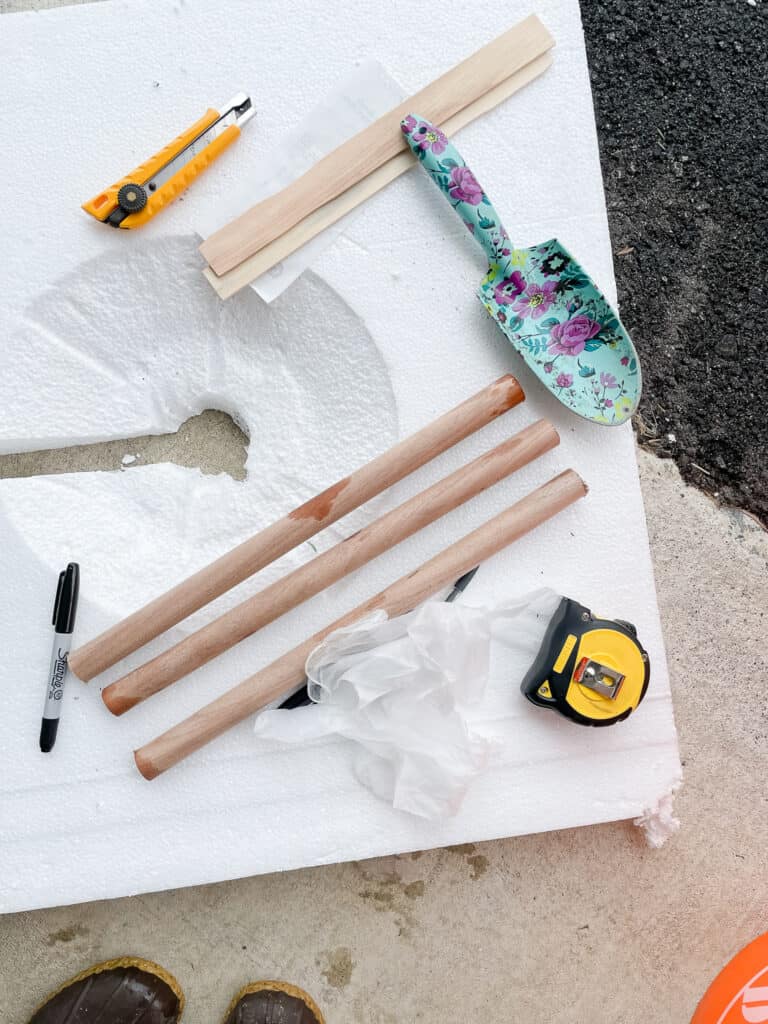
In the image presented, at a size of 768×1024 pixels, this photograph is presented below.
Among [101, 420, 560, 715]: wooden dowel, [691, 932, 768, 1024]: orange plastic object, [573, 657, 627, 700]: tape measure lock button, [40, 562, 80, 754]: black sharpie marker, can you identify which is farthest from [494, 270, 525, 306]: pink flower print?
[691, 932, 768, 1024]: orange plastic object

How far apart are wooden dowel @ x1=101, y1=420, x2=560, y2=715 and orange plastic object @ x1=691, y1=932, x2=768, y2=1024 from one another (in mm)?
632

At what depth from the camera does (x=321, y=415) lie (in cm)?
94

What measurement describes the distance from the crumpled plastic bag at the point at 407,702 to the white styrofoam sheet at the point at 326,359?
29mm

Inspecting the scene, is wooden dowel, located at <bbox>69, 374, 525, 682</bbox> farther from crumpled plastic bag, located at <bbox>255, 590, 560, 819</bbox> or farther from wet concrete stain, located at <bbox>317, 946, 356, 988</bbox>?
wet concrete stain, located at <bbox>317, 946, 356, 988</bbox>

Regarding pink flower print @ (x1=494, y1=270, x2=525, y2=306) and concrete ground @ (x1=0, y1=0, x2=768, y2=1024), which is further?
concrete ground @ (x1=0, y1=0, x2=768, y2=1024)

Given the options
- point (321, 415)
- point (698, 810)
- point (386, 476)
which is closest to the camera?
point (386, 476)

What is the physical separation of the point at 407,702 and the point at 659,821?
35 cm

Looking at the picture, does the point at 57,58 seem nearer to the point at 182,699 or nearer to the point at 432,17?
the point at 432,17

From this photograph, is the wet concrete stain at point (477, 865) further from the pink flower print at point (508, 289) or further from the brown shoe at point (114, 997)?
the pink flower print at point (508, 289)

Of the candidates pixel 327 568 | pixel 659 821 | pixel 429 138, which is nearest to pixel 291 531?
pixel 327 568

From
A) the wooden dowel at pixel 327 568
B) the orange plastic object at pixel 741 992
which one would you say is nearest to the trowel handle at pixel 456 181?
the wooden dowel at pixel 327 568

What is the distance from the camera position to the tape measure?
807mm

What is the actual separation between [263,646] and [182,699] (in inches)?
4.0

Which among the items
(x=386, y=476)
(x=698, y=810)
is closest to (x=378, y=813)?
(x=386, y=476)
